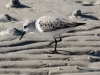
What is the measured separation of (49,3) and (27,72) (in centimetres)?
395

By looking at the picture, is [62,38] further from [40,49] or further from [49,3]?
[49,3]

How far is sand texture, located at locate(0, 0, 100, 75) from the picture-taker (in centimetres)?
533

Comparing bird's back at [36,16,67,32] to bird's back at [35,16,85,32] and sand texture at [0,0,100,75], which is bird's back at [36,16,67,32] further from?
sand texture at [0,0,100,75]

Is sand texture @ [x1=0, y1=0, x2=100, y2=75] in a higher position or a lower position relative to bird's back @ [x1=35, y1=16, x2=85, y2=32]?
lower

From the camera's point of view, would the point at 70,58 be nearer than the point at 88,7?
Yes

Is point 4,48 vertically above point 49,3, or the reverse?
point 49,3

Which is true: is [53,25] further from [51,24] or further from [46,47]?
[46,47]

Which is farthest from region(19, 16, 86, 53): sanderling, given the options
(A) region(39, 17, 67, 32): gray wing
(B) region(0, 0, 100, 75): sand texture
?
(B) region(0, 0, 100, 75): sand texture

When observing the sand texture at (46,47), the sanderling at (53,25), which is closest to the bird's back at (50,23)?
the sanderling at (53,25)

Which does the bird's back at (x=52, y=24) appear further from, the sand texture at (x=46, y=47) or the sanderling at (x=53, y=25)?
the sand texture at (x=46, y=47)

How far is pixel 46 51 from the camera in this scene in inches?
238

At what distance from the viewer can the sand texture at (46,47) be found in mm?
5332

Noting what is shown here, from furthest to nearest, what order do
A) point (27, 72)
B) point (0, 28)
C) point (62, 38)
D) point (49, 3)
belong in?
point (49, 3) → point (0, 28) → point (62, 38) → point (27, 72)

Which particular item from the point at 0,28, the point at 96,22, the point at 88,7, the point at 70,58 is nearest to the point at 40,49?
the point at 70,58
